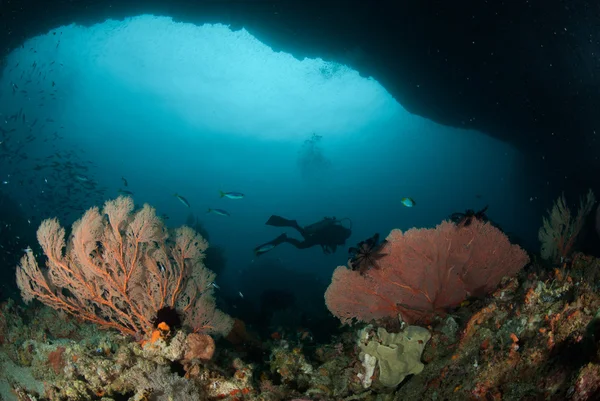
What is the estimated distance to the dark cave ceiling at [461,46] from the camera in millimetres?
11781

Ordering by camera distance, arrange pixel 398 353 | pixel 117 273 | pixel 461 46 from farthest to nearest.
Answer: pixel 461 46 → pixel 117 273 → pixel 398 353

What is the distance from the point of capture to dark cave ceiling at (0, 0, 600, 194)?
11.8 meters

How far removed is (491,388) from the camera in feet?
8.80

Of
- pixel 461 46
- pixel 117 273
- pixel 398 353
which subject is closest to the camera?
pixel 398 353

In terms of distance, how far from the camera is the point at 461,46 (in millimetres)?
13570

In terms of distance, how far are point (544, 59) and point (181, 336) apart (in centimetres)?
1621

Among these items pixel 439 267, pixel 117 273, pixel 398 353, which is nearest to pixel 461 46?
pixel 439 267

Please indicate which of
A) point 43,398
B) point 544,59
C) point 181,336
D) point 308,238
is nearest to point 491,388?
point 181,336

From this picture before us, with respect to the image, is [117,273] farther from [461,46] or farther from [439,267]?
[461,46]

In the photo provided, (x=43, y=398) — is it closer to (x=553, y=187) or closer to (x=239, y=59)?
(x=553, y=187)

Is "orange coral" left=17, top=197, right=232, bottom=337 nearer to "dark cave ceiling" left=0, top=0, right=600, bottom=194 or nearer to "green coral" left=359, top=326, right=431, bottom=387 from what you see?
"green coral" left=359, top=326, right=431, bottom=387

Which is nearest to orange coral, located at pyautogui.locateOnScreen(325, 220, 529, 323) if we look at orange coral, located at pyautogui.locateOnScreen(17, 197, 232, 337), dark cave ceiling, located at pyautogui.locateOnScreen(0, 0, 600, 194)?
orange coral, located at pyautogui.locateOnScreen(17, 197, 232, 337)

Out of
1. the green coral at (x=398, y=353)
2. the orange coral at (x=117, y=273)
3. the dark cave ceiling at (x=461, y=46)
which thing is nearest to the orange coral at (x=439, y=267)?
the green coral at (x=398, y=353)

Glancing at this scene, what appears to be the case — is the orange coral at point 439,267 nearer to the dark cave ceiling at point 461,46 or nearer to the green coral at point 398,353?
the green coral at point 398,353
